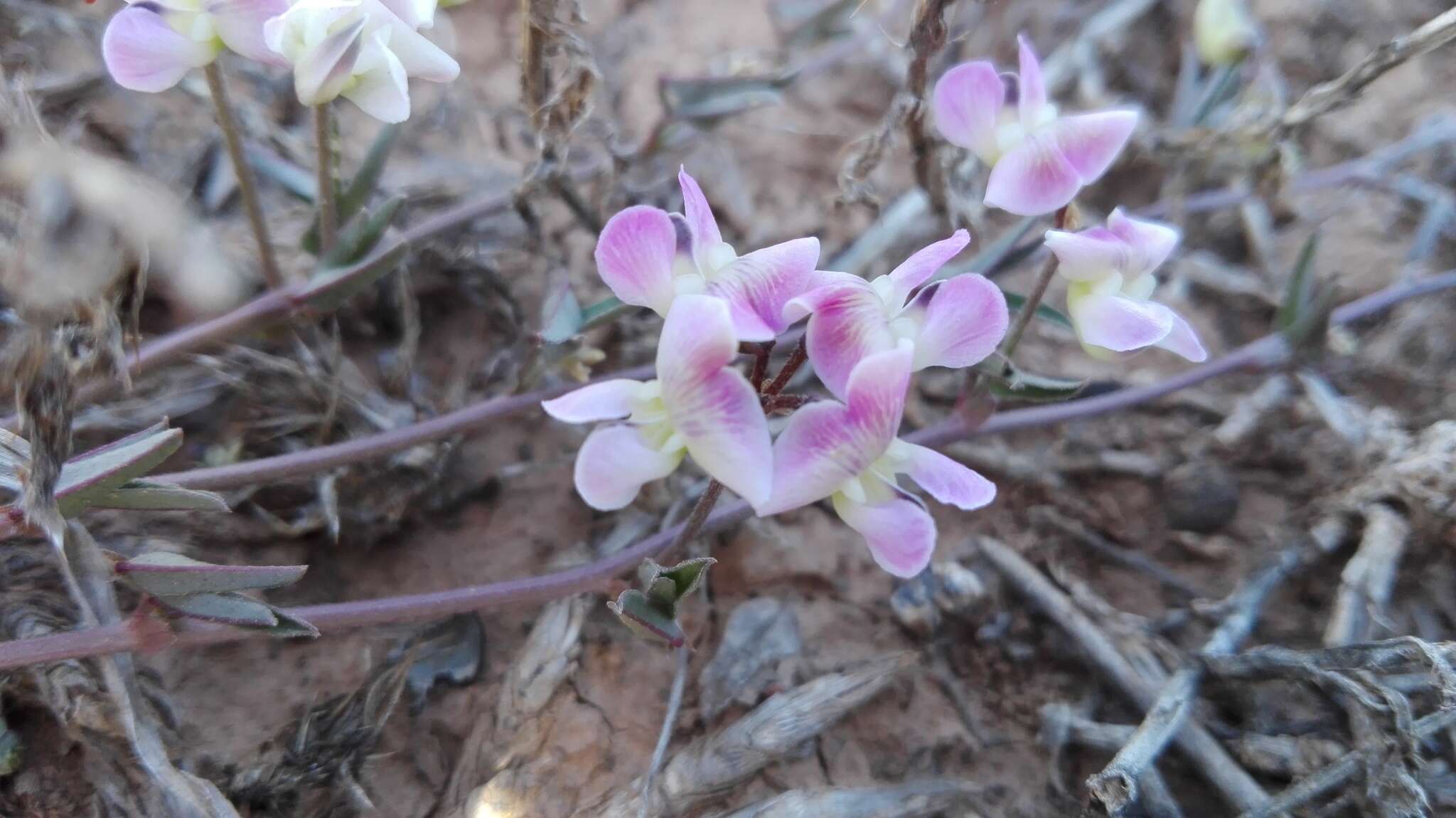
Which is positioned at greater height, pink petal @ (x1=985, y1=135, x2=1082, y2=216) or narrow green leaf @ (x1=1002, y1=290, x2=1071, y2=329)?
pink petal @ (x1=985, y1=135, x2=1082, y2=216)

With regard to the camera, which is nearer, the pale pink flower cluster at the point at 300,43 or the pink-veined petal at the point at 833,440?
the pink-veined petal at the point at 833,440

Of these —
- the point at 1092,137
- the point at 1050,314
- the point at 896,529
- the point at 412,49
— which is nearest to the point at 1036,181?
the point at 1092,137

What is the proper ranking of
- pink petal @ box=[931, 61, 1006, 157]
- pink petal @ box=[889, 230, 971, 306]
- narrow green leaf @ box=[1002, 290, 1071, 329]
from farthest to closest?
1. narrow green leaf @ box=[1002, 290, 1071, 329]
2. pink petal @ box=[931, 61, 1006, 157]
3. pink petal @ box=[889, 230, 971, 306]

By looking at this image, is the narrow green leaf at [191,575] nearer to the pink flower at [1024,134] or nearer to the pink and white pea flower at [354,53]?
the pink and white pea flower at [354,53]

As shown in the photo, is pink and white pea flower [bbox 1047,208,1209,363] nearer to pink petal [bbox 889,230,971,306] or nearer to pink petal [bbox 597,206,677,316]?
pink petal [bbox 889,230,971,306]

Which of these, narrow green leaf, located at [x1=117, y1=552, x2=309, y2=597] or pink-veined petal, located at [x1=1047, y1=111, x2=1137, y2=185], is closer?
narrow green leaf, located at [x1=117, y1=552, x2=309, y2=597]

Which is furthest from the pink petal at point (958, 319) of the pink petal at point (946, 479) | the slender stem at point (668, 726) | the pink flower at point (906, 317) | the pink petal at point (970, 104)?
the slender stem at point (668, 726)

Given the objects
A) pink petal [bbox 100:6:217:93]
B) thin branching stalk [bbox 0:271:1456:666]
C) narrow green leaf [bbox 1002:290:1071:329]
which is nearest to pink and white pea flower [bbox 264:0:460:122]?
pink petal [bbox 100:6:217:93]

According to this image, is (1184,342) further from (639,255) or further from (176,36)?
(176,36)
